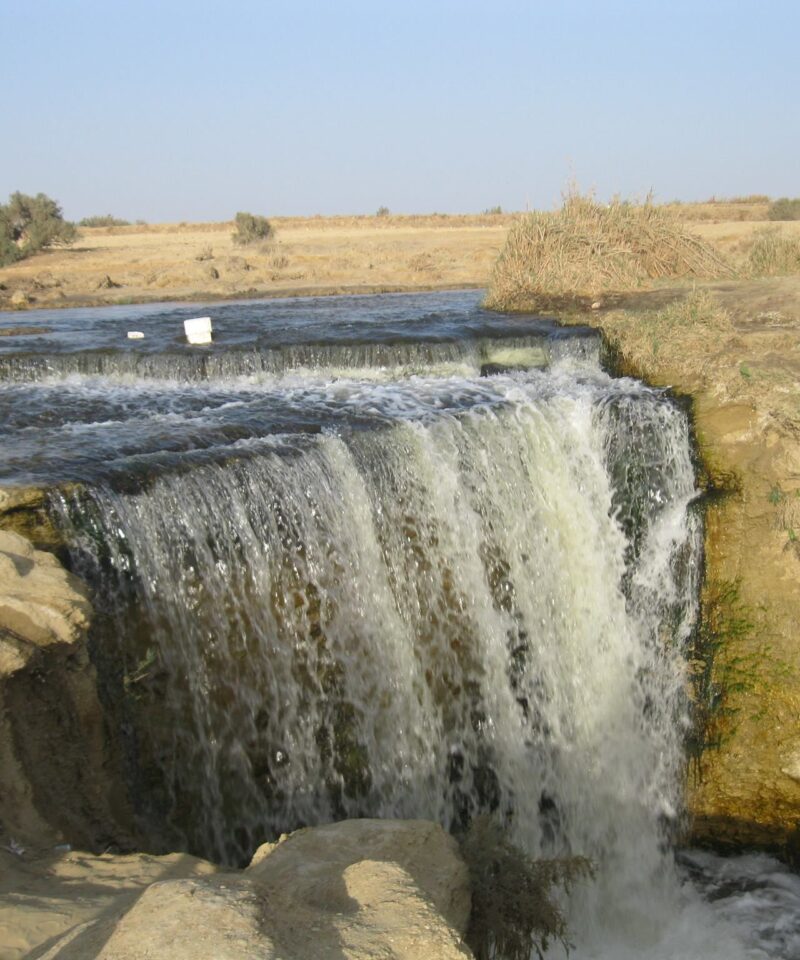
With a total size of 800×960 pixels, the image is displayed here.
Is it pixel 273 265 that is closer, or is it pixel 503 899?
pixel 503 899

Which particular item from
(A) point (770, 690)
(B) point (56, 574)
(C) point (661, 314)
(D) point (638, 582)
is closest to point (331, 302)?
(C) point (661, 314)

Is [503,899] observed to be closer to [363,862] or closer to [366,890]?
[363,862]

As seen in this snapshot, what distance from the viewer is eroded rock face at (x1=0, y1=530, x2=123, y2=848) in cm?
380

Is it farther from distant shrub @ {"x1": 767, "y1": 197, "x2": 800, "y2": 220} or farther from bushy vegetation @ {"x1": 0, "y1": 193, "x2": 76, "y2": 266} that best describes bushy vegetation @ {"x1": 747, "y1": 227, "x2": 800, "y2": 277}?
bushy vegetation @ {"x1": 0, "y1": 193, "x2": 76, "y2": 266}

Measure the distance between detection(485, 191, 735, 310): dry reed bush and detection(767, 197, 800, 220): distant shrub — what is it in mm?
18344

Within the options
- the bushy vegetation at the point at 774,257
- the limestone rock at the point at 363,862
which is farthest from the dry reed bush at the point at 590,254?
the limestone rock at the point at 363,862

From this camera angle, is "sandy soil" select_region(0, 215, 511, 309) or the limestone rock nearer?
the limestone rock

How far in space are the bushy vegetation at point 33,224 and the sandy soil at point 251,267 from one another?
20.4 inches

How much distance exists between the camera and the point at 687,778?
6285 millimetres

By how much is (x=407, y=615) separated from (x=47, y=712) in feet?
8.20

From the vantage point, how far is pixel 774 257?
14.2 meters

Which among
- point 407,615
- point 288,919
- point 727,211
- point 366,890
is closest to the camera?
point 288,919

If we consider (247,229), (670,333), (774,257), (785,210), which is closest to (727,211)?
(785,210)

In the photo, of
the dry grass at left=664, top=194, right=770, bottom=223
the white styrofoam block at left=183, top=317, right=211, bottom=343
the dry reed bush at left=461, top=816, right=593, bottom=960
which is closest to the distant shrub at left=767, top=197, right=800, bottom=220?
the dry grass at left=664, top=194, right=770, bottom=223
